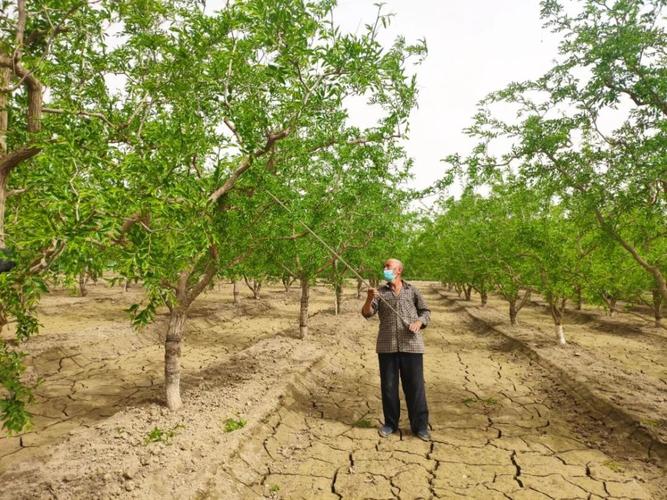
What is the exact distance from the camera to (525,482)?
5035mm

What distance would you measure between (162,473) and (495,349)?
37.2 ft

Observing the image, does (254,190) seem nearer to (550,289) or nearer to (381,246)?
(381,246)

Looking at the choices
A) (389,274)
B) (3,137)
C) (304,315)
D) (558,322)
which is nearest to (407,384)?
(389,274)

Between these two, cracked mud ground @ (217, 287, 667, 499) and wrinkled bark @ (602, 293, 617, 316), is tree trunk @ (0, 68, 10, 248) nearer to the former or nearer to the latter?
cracked mud ground @ (217, 287, 667, 499)

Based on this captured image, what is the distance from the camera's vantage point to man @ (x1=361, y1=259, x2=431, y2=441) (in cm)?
592

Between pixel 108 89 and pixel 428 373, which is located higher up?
pixel 108 89

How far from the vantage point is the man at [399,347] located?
592 cm

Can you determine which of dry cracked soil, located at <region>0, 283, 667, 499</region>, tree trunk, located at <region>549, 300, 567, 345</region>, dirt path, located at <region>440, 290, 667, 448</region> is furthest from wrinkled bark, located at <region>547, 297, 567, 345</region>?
dry cracked soil, located at <region>0, 283, 667, 499</region>

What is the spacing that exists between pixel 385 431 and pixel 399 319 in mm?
1808

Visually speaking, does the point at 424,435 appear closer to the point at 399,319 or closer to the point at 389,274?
the point at 399,319

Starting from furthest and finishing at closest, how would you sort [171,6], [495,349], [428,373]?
[495,349] → [428,373] → [171,6]

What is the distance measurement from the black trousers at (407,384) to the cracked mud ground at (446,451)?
1.31 ft

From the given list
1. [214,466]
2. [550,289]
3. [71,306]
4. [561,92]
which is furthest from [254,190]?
[71,306]

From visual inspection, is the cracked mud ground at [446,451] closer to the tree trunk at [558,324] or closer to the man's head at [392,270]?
the man's head at [392,270]
